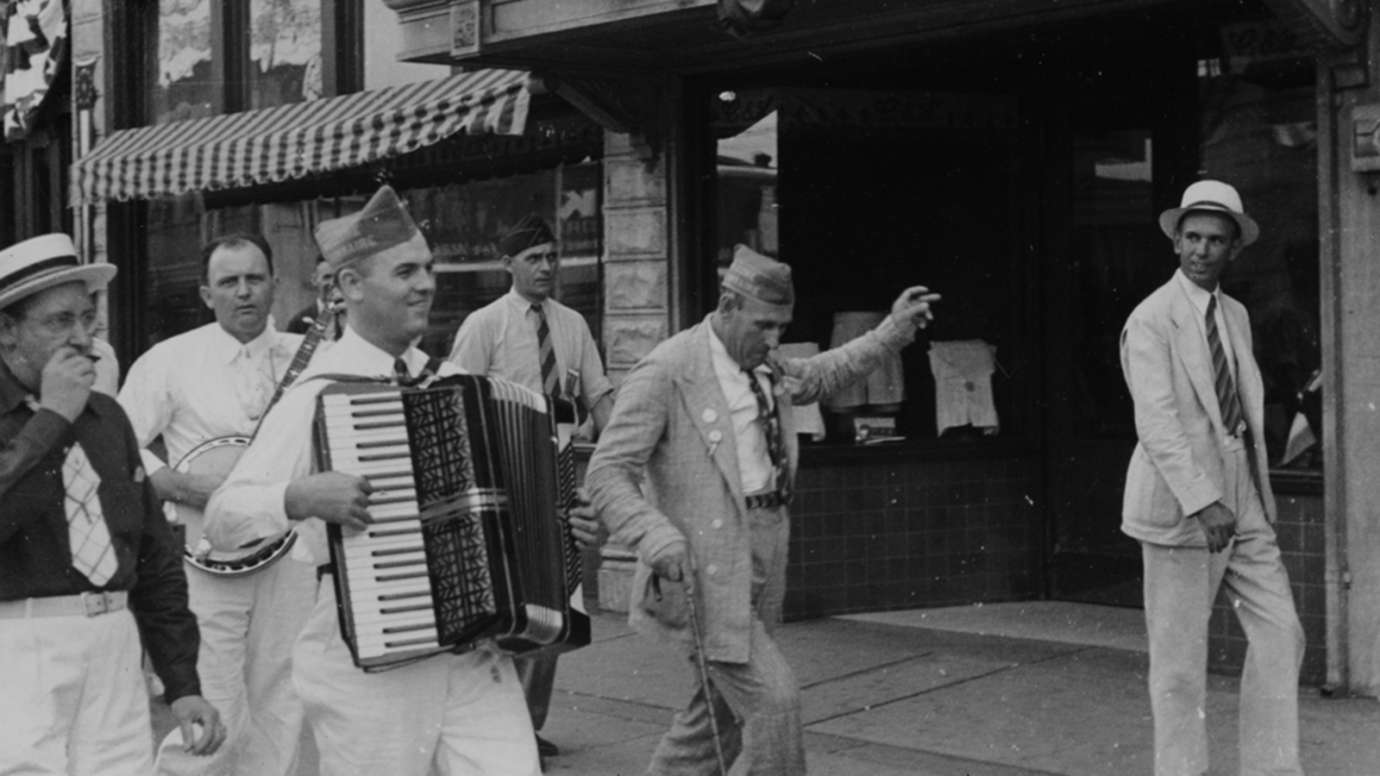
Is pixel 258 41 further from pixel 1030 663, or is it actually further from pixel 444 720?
pixel 444 720

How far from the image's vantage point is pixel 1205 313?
22.6ft

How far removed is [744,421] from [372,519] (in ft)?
7.05

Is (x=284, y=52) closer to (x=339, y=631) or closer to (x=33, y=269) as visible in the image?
(x=33, y=269)

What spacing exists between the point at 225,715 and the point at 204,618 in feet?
1.07

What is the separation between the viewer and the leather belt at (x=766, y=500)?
6296mm

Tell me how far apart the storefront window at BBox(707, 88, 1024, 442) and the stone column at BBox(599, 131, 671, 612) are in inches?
13.3

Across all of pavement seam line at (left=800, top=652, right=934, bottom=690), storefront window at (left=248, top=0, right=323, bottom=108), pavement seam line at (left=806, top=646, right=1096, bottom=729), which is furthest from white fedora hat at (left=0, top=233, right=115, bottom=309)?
storefront window at (left=248, top=0, right=323, bottom=108)

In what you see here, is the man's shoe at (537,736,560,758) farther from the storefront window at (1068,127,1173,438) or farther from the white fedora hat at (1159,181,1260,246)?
the storefront window at (1068,127,1173,438)

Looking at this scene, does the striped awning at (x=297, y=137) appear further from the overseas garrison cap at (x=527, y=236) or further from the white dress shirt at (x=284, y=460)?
the white dress shirt at (x=284, y=460)

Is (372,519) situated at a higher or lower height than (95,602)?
higher

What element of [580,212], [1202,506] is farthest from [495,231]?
[1202,506]

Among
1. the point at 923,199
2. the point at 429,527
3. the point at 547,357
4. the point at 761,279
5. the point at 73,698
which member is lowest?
the point at 73,698

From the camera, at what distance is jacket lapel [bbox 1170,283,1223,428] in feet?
22.4

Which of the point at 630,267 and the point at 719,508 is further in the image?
the point at 630,267
